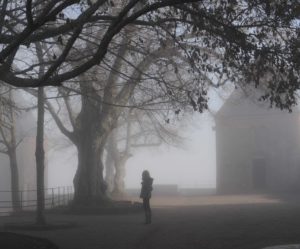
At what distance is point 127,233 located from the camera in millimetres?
15734

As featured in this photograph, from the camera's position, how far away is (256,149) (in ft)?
180

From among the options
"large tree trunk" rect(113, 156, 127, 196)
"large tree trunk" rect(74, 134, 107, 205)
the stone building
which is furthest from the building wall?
"large tree trunk" rect(74, 134, 107, 205)

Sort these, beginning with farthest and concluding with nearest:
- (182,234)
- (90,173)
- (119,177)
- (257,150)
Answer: (257,150) < (119,177) < (90,173) < (182,234)

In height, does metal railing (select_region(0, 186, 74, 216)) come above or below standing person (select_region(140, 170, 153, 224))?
below

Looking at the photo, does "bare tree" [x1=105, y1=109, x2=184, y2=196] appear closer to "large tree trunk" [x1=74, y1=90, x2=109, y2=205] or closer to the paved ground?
"large tree trunk" [x1=74, y1=90, x2=109, y2=205]

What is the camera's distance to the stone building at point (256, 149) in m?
52.9

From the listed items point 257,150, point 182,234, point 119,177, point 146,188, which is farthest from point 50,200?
point 257,150

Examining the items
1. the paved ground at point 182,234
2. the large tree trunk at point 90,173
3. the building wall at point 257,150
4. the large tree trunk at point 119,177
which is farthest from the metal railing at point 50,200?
the building wall at point 257,150

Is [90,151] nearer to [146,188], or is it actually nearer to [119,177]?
[146,188]

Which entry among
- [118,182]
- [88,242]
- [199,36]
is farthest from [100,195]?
[118,182]

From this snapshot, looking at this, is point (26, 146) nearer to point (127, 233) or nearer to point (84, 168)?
point (84, 168)

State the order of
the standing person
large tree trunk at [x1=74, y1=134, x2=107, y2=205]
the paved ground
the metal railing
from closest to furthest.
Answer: the paved ground
the standing person
large tree trunk at [x1=74, y1=134, x2=107, y2=205]
the metal railing

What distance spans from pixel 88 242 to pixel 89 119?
13766 millimetres

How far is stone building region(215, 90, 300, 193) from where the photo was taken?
173 feet
